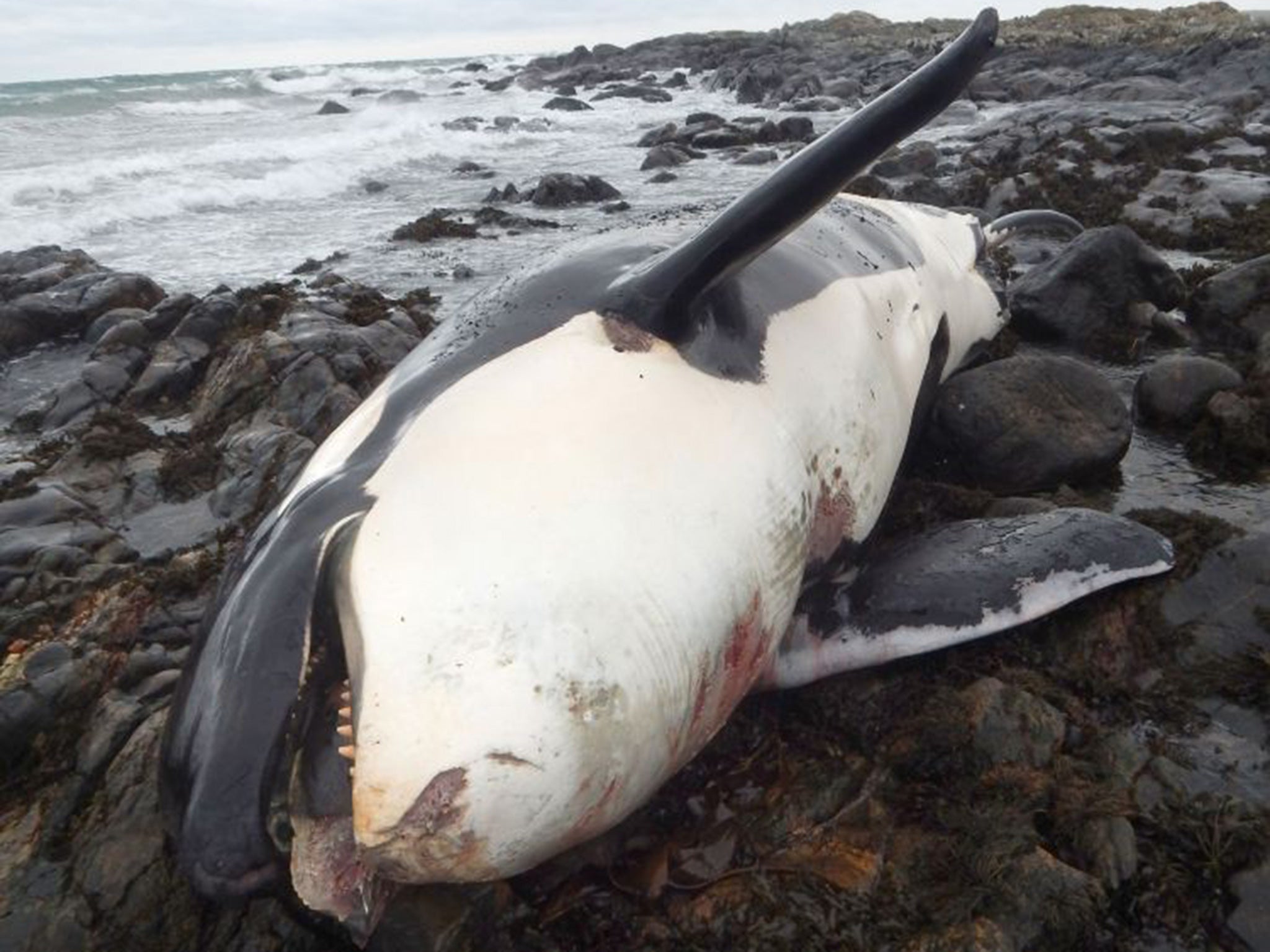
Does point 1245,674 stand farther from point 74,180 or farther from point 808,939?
point 74,180

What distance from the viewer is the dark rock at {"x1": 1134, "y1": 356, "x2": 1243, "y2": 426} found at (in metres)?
5.02

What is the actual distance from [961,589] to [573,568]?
5.39 feet

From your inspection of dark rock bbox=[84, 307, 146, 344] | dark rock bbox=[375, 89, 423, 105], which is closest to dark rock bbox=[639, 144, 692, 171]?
dark rock bbox=[84, 307, 146, 344]

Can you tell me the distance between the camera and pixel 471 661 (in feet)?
7.18

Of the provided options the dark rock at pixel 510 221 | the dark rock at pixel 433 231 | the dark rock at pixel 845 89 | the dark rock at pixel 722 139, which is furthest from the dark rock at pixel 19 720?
the dark rock at pixel 845 89

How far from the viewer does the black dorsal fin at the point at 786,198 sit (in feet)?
10.5

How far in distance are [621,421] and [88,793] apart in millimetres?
2066

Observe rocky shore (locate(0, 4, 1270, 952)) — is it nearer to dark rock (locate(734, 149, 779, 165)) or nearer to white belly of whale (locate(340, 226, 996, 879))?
white belly of whale (locate(340, 226, 996, 879))

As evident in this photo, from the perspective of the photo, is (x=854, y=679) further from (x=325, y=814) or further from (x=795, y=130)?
(x=795, y=130)

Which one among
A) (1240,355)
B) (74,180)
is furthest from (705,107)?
(1240,355)

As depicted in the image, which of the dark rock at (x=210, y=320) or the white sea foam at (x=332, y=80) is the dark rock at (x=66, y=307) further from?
the white sea foam at (x=332, y=80)

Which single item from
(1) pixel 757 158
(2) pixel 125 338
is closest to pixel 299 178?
(1) pixel 757 158

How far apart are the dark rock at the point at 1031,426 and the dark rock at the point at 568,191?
465 inches

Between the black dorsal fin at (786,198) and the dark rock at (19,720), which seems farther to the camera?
the dark rock at (19,720)
